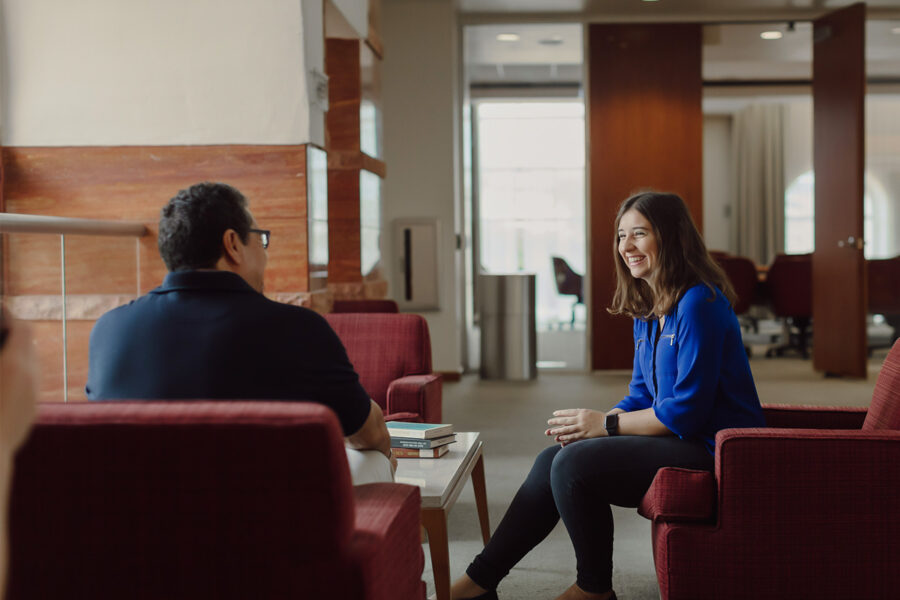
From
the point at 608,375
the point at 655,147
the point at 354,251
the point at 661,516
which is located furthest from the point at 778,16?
the point at 661,516

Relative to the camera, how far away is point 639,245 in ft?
8.21

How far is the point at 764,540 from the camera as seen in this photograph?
2064 mm

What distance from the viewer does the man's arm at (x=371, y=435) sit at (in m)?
1.91

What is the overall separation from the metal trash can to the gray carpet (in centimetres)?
20

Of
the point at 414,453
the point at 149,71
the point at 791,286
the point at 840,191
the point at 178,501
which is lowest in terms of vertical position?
the point at 414,453

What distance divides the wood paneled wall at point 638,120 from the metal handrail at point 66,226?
4.73m

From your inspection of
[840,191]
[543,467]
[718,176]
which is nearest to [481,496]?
[543,467]

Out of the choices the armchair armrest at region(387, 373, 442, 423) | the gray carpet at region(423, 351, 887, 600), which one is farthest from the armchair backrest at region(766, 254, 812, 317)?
the armchair armrest at region(387, 373, 442, 423)

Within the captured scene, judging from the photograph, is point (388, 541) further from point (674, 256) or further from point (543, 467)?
point (674, 256)

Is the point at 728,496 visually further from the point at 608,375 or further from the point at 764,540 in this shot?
the point at 608,375

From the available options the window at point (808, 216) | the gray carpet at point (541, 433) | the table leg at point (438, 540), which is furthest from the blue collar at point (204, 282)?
the window at point (808, 216)

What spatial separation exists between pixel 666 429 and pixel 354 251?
10.4 feet

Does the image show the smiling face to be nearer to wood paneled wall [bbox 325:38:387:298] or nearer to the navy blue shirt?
the navy blue shirt

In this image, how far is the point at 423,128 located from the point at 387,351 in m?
4.11
